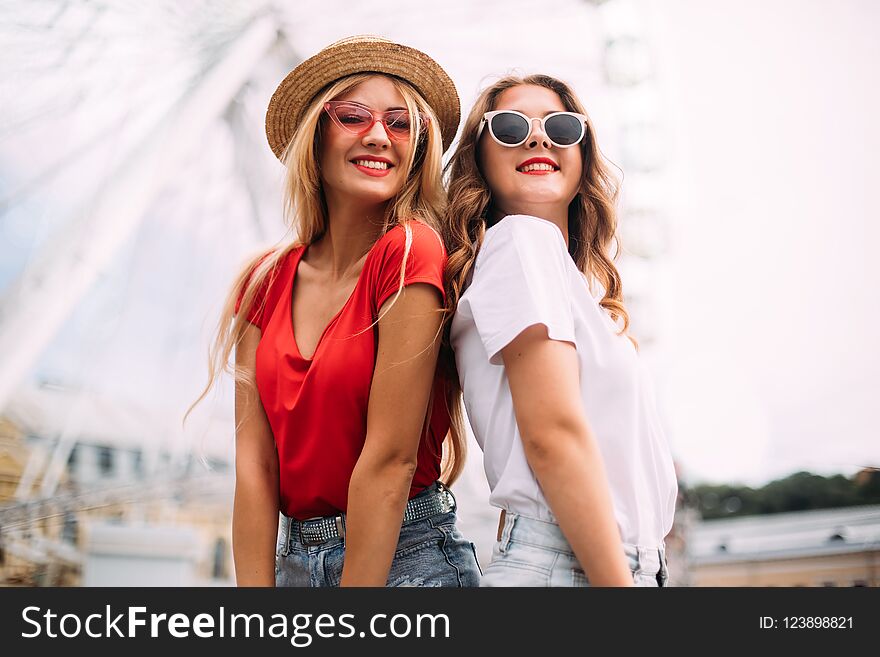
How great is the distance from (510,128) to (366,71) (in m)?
0.34

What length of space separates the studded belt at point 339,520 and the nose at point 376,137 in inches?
27.0

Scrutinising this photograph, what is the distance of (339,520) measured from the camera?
183cm

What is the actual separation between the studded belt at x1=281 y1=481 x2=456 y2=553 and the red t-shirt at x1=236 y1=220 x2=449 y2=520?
0.02m

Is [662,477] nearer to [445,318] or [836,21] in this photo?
[445,318]

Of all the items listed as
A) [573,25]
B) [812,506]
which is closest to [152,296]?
[573,25]

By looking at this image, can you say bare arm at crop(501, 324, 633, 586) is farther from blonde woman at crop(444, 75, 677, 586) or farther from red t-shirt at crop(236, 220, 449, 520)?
red t-shirt at crop(236, 220, 449, 520)

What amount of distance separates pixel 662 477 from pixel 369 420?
52 cm

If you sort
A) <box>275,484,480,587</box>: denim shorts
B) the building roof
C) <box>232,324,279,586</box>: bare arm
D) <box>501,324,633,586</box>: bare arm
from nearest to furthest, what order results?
<box>501,324,633,586</box>: bare arm, <box>275,484,480,587</box>: denim shorts, <box>232,324,279,586</box>: bare arm, the building roof

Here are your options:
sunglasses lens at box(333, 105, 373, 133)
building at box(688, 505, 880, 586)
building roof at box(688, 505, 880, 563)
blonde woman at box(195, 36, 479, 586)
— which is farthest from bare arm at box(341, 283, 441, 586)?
building roof at box(688, 505, 880, 563)

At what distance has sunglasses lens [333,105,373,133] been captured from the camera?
6.46ft

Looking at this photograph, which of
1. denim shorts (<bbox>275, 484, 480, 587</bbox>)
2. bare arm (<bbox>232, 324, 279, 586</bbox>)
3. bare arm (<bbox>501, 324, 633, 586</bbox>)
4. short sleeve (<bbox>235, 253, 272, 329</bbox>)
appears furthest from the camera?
short sleeve (<bbox>235, 253, 272, 329</bbox>)

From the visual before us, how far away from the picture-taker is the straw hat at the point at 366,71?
202 centimetres

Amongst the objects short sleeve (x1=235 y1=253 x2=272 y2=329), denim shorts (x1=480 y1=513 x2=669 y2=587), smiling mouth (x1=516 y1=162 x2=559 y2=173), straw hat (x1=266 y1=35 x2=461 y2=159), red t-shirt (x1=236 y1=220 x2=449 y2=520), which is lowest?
denim shorts (x1=480 y1=513 x2=669 y2=587)

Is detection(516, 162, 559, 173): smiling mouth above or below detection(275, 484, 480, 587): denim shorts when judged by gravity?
above
